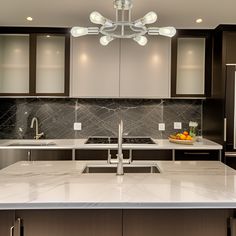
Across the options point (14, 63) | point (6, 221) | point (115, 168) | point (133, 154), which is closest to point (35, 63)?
point (14, 63)

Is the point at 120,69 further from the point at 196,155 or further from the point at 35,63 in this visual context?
the point at 196,155

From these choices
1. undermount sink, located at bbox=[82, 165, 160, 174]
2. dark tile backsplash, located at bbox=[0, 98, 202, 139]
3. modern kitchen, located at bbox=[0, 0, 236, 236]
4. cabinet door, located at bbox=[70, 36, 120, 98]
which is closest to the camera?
modern kitchen, located at bbox=[0, 0, 236, 236]

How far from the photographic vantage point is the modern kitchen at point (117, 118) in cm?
129

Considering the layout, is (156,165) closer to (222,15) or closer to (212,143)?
(212,143)

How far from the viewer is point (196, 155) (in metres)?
3.01

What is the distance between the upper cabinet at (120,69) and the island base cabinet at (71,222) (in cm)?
208

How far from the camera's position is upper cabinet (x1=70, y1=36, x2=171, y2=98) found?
322 cm

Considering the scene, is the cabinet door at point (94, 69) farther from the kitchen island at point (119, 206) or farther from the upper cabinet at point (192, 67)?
the kitchen island at point (119, 206)

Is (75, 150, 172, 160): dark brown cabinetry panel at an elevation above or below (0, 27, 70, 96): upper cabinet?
below

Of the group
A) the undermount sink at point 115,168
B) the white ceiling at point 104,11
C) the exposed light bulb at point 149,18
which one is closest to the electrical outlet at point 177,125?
the white ceiling at point 104,11

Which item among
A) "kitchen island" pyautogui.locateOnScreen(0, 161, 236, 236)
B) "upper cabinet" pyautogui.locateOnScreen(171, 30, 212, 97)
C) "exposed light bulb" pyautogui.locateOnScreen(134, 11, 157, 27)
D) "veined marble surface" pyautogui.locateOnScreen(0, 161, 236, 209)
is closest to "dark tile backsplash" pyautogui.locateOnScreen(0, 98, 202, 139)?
"upper cabinet" pyautogui.locateOnScreen(171, 30, 212, 97)

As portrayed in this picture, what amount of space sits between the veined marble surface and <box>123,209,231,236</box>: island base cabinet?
0.33 ft

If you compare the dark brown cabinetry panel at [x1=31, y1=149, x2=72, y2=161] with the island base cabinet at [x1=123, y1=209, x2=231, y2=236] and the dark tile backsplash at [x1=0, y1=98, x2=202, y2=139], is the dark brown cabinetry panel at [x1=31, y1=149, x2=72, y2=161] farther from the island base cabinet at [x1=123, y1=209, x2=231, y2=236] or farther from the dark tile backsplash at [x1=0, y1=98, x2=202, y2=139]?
the island base cabinet at [x1=123, y1=209, x2=231, y2=236]

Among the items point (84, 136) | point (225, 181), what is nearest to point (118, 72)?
point (84, 136)
